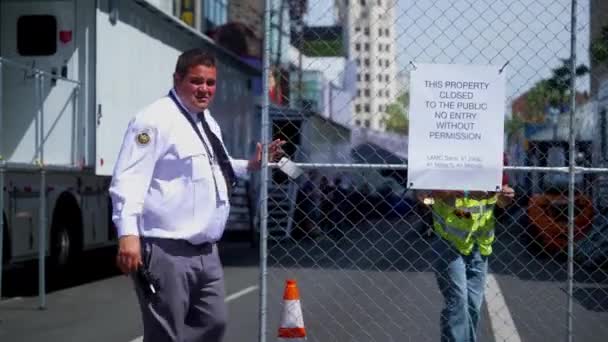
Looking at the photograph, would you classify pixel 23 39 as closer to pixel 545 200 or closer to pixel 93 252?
pixel 93 252

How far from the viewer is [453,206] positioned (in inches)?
259

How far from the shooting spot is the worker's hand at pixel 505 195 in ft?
21.0

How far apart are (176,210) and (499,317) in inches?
242

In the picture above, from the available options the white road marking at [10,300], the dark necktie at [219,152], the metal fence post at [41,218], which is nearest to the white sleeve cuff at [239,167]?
the dark necktie at [219,152]

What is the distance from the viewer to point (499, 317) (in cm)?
1074

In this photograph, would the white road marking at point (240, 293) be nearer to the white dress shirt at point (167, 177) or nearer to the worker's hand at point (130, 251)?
the white dress shirt at point (167, 177)

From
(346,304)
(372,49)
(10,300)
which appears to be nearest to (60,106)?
(10,300)

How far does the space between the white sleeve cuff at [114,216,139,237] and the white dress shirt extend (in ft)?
0.19

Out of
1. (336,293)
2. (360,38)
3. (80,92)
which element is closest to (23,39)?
(80,92)

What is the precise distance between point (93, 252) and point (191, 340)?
15973 mm

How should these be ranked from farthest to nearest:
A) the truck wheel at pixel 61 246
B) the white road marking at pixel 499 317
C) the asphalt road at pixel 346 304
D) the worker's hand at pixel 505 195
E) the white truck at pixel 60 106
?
the truck wheel at pixel 61 246 → the white truck at pixel 60 106 → the asphalt road at pixel 346 304 → the white road marking at pixel 499 317 → the worker's hand at pixel 505 195

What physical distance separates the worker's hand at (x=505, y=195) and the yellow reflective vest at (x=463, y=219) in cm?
6

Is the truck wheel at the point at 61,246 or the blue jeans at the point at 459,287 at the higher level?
the blue jeans at the point at 459,287

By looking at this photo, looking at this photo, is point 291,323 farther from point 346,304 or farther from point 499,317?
point 346,304
